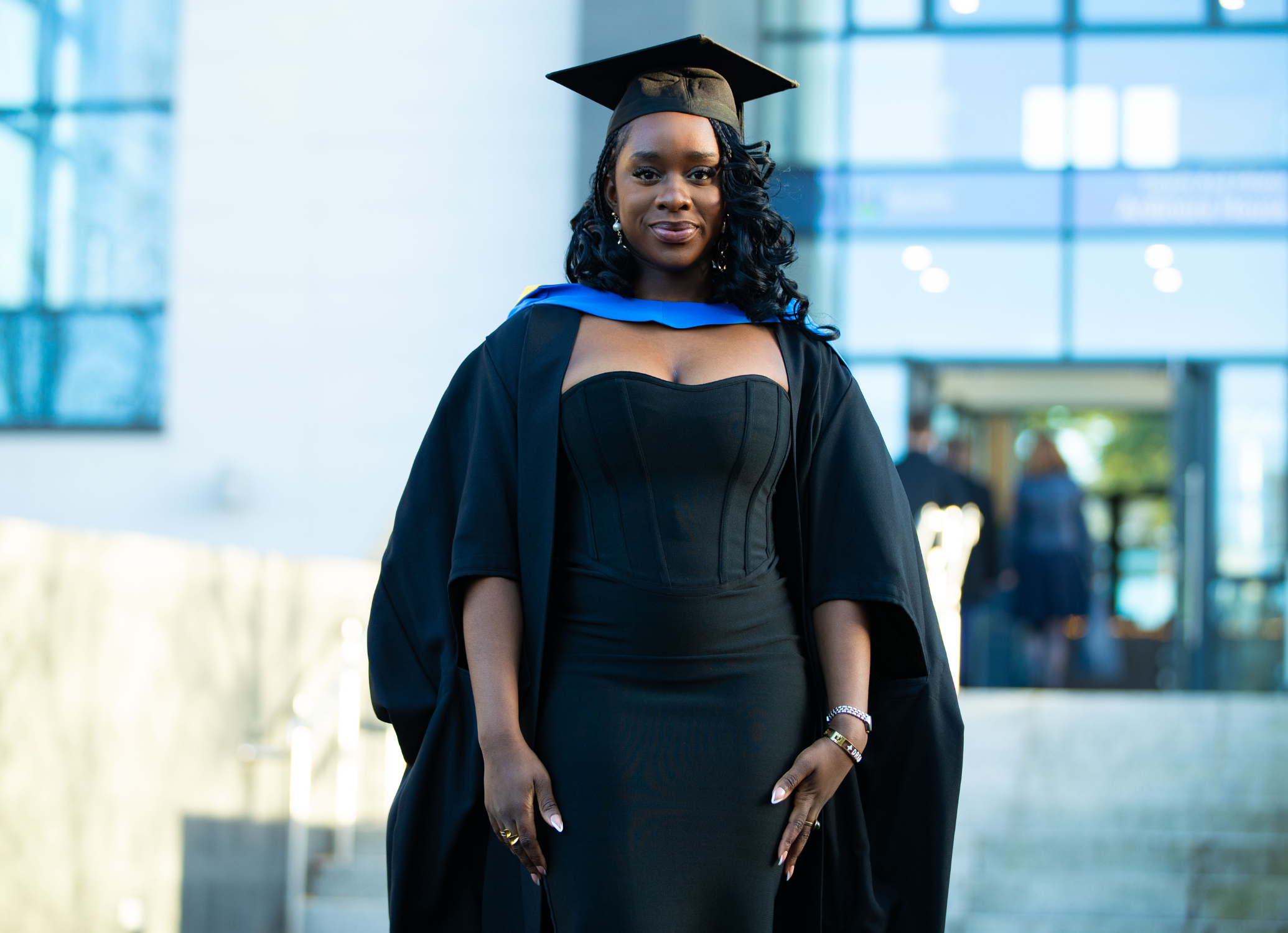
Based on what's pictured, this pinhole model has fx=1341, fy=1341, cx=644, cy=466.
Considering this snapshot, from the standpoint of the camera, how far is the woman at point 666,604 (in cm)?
172

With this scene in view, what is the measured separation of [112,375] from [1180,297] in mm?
7524

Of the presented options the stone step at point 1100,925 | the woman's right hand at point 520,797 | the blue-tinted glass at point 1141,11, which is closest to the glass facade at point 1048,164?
the blue-tinted glass at point 1141,11

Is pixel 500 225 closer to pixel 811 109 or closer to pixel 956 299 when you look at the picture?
pixel 811 109

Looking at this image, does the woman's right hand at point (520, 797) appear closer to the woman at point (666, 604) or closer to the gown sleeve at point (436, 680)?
the woman at point (666, 604)

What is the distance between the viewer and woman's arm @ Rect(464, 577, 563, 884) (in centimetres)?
171

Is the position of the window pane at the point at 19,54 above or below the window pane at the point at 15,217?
above

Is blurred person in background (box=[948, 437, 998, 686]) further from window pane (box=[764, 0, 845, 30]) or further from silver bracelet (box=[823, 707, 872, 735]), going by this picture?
silver bracelet (box=[823, 707, 872, 735])

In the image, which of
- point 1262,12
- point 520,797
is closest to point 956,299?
point 1262,12

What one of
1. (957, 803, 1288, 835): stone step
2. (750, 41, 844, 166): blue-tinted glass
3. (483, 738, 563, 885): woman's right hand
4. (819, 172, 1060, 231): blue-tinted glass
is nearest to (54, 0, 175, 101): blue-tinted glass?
(750, 41, 844, 166): blue-tinted glass

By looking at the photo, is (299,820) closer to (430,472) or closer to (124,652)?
(124,652)

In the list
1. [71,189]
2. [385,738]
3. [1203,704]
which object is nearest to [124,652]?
[385,738]

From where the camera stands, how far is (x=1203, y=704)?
6.75 metres

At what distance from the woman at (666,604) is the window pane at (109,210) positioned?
8160mm

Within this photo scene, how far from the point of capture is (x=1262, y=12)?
9617 millimetres
